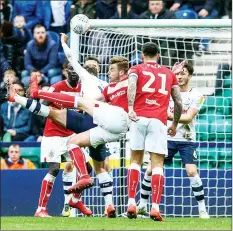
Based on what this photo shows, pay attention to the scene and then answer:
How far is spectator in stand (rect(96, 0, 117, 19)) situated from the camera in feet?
61.9

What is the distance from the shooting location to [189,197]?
15.7m

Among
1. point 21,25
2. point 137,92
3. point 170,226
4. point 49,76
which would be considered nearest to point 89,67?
point 137,92

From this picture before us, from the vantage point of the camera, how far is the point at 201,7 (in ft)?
61.5

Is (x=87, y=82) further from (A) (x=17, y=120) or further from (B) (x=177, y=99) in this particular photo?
(A) (x=17, y=120)

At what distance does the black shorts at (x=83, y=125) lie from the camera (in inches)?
473

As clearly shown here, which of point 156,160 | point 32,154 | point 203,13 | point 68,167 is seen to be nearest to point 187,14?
point 203,13

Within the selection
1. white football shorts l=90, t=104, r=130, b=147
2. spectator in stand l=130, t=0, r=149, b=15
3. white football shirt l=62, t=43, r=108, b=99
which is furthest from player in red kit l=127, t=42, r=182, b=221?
spectator in stand l=130, t=0, r=149, b=15

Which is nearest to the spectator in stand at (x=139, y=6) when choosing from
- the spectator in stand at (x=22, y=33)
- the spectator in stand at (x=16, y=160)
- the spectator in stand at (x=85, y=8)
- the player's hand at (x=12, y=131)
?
the spectator in stand at (x=85, y=8)

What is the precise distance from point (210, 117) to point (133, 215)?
195 inches

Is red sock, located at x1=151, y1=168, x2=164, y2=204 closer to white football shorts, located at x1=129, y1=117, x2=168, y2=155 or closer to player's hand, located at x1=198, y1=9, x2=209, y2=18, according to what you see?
white football shorts, located at x1=129, y1=117, x2=168, y2=155

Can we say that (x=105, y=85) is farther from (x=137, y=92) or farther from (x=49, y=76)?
(x=49, y=76)

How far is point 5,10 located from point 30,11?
61 cm

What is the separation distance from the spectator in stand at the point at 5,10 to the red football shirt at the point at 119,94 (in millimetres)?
8266

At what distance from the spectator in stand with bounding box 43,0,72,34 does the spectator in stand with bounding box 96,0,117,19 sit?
2.26 ft
